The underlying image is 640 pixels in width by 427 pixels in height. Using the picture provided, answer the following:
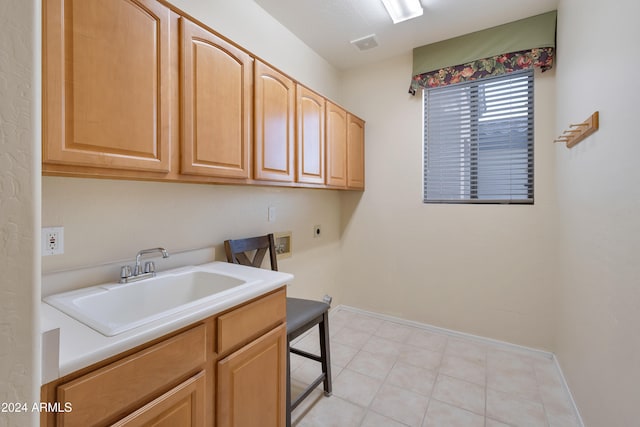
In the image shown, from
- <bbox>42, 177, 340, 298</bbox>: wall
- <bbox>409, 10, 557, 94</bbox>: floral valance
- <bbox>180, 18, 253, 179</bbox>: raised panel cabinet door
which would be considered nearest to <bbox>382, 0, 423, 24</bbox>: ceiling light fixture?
<bbox>409, 10, 557, 94</bbox>: floral valance

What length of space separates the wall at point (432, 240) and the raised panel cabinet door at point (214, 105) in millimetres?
1710

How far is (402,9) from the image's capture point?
82.7 inches

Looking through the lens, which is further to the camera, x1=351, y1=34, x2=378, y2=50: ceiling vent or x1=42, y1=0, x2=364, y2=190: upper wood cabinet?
x1=351, y1=34, x2=378, y2=50: ceiling vent

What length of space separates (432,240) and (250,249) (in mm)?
1693

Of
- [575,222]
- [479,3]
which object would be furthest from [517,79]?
[575,222]

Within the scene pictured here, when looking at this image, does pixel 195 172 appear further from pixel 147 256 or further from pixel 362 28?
pixel 362 28

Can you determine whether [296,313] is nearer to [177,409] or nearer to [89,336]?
[177,409]

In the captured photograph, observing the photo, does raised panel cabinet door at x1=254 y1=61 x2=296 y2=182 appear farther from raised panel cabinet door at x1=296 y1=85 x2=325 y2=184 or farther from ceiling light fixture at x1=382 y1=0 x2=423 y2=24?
ceiling light fixture at x1=382 y1=0 x2=423 y2=24

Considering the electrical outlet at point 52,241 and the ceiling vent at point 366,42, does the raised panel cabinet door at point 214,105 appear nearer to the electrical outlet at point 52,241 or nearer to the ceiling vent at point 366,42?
the electrical outlet at point 52,241

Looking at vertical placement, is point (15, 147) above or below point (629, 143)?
below

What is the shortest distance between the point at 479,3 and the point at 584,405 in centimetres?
258

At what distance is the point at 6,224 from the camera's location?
39 centimetres

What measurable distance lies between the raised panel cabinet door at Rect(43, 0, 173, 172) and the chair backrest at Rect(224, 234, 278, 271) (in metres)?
0.74

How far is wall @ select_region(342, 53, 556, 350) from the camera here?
2291 millimetres
